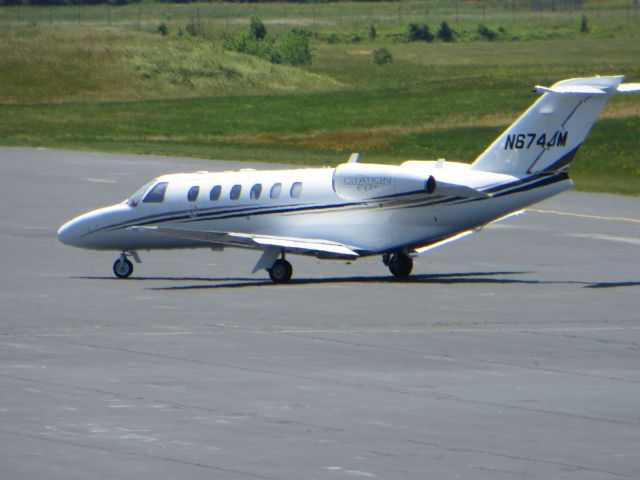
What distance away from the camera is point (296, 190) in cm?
3638

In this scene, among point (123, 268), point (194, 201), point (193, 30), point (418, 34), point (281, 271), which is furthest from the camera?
point (418, 34)

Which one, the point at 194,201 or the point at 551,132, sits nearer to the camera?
the point at 551,132

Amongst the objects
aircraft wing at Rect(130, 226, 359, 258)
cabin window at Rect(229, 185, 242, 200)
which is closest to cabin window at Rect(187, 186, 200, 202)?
cabin window at Rect(229, 185, 242, 200)

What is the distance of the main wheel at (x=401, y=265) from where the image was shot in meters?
36.8

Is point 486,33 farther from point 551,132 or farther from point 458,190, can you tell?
point 458,190

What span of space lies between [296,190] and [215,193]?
2.12 m

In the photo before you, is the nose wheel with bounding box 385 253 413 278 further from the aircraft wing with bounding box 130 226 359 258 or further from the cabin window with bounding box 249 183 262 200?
the cabin window with bounding box 249 183 262 200

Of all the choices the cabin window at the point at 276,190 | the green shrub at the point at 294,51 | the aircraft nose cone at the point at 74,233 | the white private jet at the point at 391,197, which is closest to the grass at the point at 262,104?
the green shrub at the point at 294,51

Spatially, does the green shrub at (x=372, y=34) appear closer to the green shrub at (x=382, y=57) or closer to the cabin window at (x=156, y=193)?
the green shrub at (x=382, y=57)

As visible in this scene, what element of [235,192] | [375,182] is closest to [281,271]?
[235,192]

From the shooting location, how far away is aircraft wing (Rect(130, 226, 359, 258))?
116 ft

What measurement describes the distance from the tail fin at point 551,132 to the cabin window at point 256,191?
507cm

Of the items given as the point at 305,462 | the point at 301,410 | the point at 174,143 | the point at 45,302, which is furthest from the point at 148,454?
the point at 174,143

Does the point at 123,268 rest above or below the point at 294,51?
above
